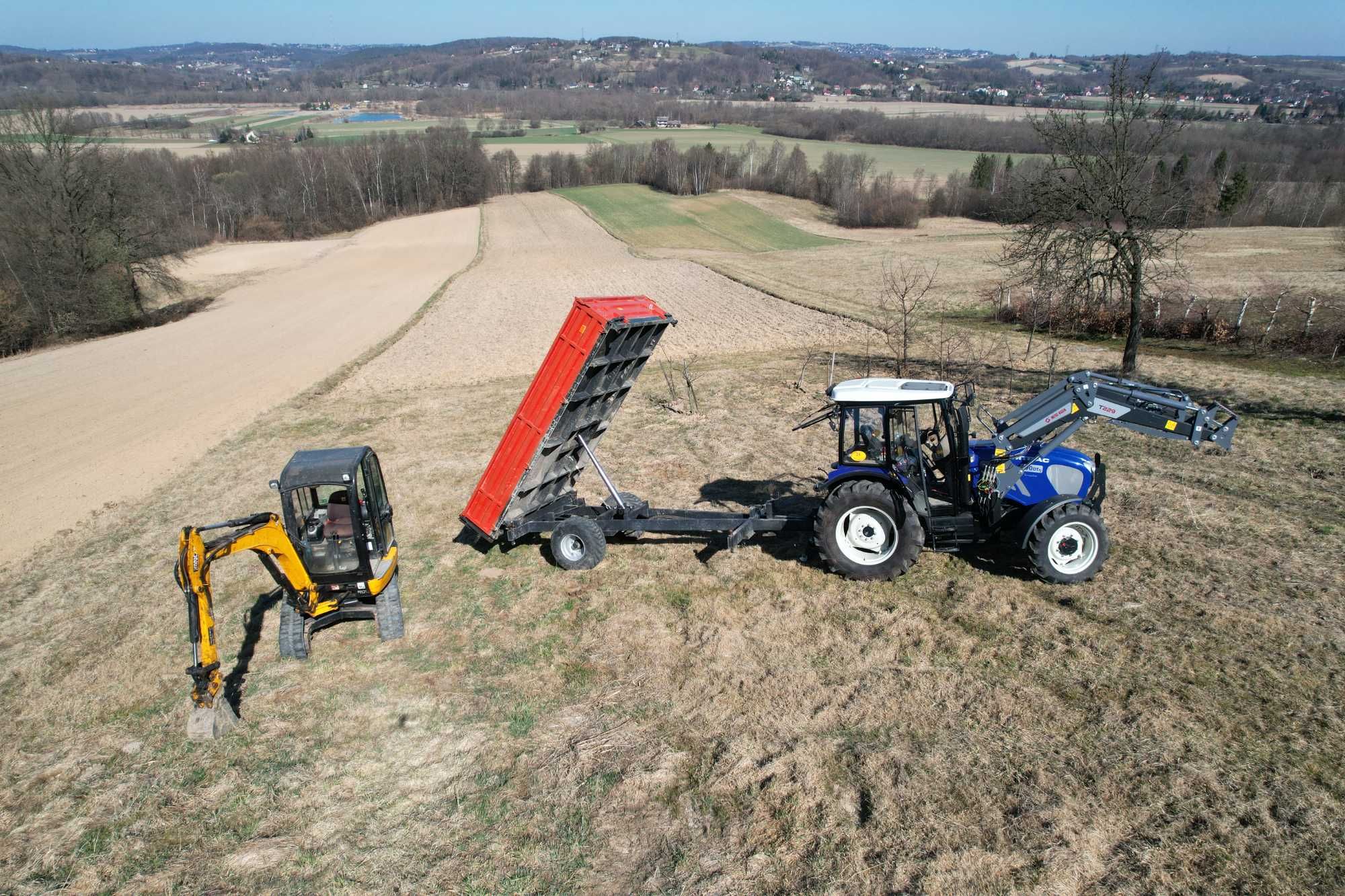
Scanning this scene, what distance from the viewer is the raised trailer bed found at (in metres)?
9.12

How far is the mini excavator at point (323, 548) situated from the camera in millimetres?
7848

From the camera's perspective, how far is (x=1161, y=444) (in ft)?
43.6

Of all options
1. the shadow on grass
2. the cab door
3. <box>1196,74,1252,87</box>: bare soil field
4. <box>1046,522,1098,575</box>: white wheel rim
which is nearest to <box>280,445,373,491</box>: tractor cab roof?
the cab door

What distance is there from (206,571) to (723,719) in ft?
16.4

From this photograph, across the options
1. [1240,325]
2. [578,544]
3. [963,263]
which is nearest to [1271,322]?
[1240,325]

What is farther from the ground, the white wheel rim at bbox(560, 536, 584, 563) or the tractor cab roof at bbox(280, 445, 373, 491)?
the tractor cab roof at bbox(280, 445, 373, 491)

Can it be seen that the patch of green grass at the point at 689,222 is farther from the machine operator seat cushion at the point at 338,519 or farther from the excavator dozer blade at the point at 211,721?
the excavator dozer blade at the point at 211,721

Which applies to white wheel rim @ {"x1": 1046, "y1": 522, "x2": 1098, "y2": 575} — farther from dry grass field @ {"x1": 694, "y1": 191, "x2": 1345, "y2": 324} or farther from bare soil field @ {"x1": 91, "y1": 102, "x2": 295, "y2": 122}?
bare soil field @ {"x1": 91, "y1": 102, "x2": 295, "y2": 122}

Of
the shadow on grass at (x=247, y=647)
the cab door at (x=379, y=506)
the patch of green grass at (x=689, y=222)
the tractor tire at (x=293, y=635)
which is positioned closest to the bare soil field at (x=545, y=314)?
the patch of green grass at (x=689, y=222)

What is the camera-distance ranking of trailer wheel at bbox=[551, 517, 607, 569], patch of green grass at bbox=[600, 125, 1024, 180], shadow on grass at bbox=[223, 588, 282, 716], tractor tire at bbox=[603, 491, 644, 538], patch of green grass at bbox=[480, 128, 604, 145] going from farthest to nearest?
patch of green grass at bbox=[480, 128, 604, 145], patch of green grass at bbox=[600, 125, 1024, 180], tractor tire at bbox=[603, 491, 644, 538], trailer wheel at bbox=[551, 517, 607, 569], shadow on grass at bbox=[223, 588, 282, 716]

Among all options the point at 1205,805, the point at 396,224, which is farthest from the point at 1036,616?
the point at 396,224

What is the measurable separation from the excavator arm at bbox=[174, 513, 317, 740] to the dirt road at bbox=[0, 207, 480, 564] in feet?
26.6

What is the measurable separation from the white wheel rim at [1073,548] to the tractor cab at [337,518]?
24.9 ft

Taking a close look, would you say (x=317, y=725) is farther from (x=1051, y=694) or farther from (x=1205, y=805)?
(x=1205, y=805)
